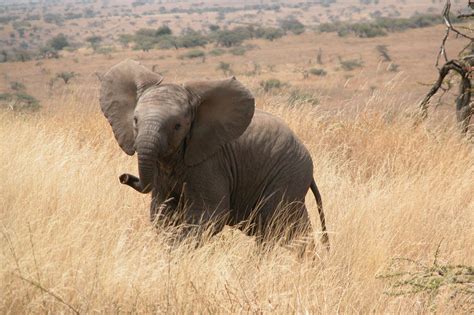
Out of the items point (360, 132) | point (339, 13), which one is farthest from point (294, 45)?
point (339, 13)

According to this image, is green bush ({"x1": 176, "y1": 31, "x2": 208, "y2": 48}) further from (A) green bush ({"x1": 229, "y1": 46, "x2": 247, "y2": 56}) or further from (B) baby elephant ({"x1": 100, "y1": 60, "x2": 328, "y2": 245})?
(B) baby elephant ({"x1": 100, "y1": 60, "x2": 328, "y2": 245})

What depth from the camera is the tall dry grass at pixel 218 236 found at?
345 cm

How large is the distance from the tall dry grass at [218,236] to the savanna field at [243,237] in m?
0.01

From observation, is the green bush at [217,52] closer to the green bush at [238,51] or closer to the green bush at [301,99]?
the green bush at [238,51]

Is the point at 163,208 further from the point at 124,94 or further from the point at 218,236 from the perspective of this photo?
the point at 124,94

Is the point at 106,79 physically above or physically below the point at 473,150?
above

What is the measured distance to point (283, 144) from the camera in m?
4.83

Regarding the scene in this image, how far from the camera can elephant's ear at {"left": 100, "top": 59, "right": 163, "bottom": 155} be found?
447cm

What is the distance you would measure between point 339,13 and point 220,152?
84278 mm

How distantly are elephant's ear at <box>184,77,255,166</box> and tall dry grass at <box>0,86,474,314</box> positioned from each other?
610 millimetres

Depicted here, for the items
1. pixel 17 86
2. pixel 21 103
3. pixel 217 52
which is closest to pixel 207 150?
pixel 21 103

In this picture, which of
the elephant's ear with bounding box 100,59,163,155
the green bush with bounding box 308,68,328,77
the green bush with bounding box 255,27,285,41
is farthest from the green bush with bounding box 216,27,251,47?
the elephant's ear with bounding box 100,59,163,155

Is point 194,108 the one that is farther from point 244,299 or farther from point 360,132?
point 360,132

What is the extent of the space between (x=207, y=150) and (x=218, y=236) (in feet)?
2.14
